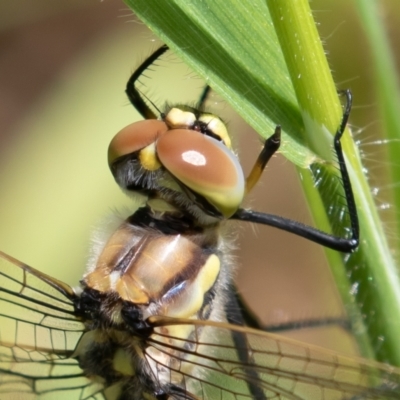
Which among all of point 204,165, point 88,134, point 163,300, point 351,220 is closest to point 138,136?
point 204,165

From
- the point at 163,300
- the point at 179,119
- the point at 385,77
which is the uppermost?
the point at 385,77

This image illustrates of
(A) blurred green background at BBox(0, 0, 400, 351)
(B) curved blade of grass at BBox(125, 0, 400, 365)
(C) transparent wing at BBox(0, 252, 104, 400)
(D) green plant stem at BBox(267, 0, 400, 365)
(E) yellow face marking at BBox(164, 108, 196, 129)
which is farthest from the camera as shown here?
(A) blurred green background at BBox(0, 0, 400, 351)

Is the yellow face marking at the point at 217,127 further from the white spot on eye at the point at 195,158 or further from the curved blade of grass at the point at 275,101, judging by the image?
the curved blade of grass at the point at 275,101

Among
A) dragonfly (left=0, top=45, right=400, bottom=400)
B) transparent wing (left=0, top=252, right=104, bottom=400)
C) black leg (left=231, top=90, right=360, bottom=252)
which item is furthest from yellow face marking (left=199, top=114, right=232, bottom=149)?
transparent wing (left=0, top=252, right=104, bottom=400)

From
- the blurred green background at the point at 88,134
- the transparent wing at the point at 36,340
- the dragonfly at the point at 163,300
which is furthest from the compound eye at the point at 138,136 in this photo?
the blurred green background at the point at 88,134

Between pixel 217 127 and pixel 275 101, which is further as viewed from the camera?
pixel 217 127

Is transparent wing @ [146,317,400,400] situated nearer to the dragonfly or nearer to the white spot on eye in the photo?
the dragonfly

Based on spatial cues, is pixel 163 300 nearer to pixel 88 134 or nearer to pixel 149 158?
pixel 149 158
